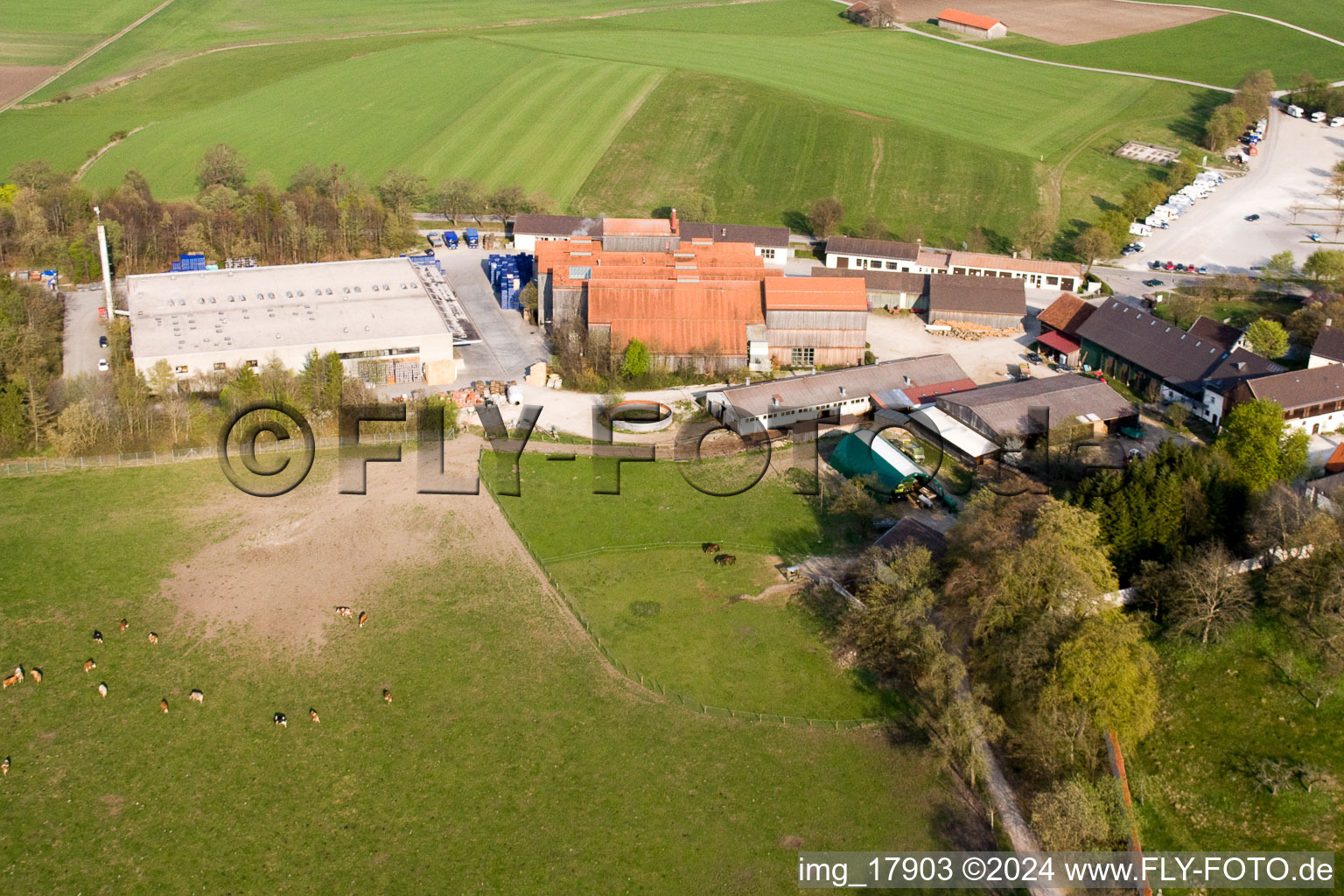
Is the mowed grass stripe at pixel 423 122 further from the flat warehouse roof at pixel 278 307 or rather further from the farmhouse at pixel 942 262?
the flat warehouse roof at pixel 278 307

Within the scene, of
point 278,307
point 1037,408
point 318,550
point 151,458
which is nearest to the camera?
point 318,550

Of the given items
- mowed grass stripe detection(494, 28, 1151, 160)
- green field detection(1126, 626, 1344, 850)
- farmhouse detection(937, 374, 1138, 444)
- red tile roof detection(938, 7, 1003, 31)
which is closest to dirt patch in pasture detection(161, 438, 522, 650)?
farmhouse detection(937, 374, 1138, 444)

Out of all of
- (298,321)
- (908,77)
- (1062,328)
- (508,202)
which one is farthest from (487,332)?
(908,77)

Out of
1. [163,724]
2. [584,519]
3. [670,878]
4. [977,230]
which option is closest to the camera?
[670,878]

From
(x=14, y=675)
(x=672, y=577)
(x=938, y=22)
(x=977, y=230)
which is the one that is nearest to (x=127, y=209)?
(x=14, y=675)

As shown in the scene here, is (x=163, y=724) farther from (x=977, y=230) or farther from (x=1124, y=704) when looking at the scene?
(x=977, y=230)

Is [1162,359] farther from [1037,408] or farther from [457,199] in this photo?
[457,199]
